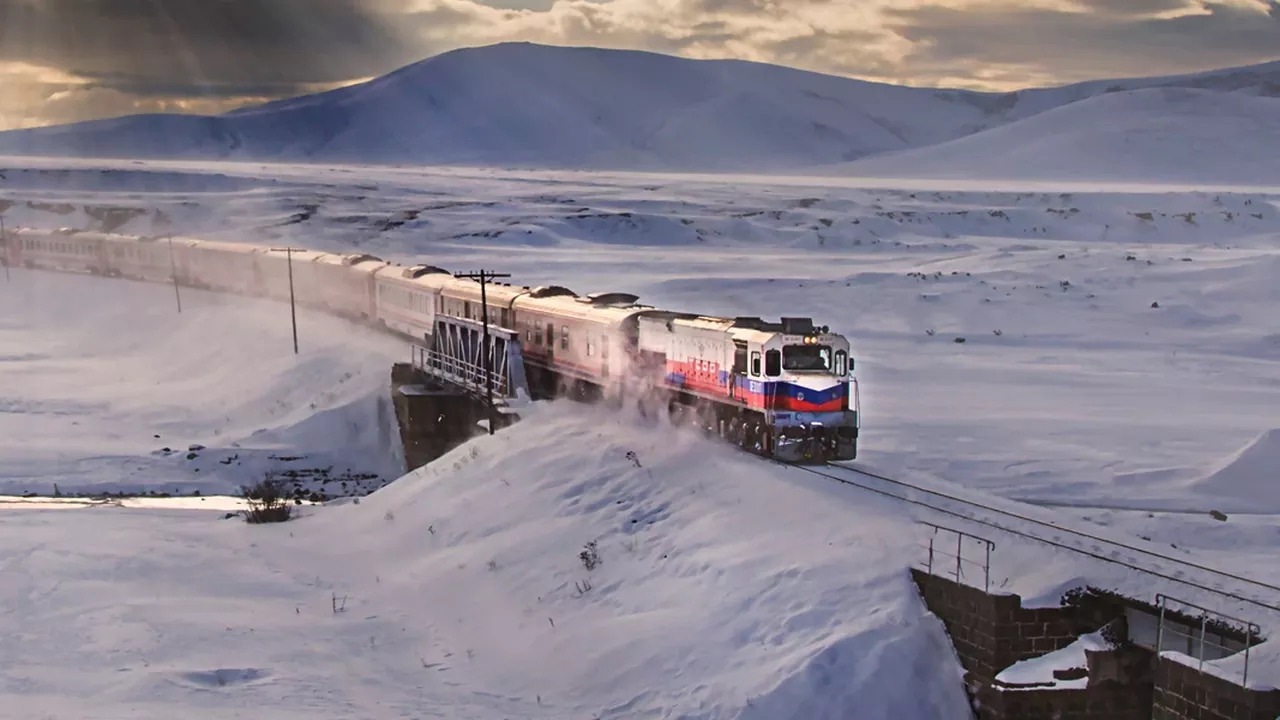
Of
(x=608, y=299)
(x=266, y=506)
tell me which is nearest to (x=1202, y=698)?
(x=266, y=506)

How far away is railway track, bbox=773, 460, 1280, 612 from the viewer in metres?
19.8

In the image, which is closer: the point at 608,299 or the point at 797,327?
the point at 797,327

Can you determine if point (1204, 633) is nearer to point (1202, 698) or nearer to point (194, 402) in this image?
point (1202, 698)

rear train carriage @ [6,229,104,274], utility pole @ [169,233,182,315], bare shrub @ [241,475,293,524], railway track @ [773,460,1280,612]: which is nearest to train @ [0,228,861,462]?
railway track @ [773,460,1280,612]

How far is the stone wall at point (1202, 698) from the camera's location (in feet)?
53.1

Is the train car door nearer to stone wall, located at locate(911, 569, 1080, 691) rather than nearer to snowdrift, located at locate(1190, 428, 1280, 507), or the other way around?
snowdrift, located at locate(1190, 428, 1280, 507)

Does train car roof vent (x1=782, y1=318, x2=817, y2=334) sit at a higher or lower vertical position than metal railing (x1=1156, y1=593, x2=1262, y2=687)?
higher

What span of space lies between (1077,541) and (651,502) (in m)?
9.39

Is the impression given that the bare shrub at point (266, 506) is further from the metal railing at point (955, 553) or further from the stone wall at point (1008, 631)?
the stone wall at point (1008, 631)

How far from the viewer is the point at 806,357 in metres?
30.0

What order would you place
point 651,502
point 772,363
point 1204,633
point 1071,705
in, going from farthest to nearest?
1. point 772,363
2. point 651,502
3. point 1071,705
4. point 1204,633

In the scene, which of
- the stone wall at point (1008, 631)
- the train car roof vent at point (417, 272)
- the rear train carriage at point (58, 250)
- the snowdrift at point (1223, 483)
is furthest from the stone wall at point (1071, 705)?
the rear train carriage at point (58, 250)

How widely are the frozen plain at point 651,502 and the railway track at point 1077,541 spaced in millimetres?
758

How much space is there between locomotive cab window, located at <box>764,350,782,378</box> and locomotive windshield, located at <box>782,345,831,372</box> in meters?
0.12
